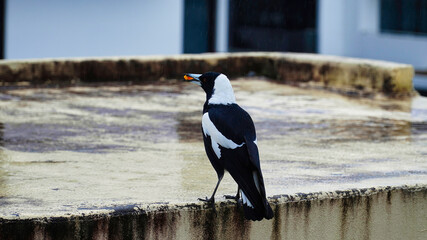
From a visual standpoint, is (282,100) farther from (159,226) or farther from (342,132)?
(159,226)

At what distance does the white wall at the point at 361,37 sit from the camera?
886 inches

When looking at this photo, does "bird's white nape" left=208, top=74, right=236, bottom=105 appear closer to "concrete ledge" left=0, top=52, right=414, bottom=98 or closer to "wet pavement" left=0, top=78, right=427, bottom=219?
"wet pavement" left=0, top=78, right=427, bottom=219

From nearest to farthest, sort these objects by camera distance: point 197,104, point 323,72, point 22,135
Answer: point 22,135
point 197,104
point 323,72

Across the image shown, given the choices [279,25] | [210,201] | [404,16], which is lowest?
[210,201]

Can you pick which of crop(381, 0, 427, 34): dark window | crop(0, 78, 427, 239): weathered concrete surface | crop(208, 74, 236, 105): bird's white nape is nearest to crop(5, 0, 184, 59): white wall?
crop(0, 78, 427, 239): weathered concrete surface

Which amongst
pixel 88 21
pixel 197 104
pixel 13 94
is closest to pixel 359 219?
pixel 197 104

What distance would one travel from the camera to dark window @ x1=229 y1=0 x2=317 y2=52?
2166 cm

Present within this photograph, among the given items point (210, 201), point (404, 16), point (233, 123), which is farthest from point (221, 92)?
point (404, 16)

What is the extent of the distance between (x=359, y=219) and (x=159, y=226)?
1.10 metres

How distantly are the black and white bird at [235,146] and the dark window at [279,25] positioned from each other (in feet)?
56.4

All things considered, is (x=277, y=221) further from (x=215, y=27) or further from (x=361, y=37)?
(x=361, y=37)

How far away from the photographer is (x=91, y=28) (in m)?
15.0

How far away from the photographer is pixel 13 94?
28.8 feet

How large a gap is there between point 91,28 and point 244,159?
38.1 feet
